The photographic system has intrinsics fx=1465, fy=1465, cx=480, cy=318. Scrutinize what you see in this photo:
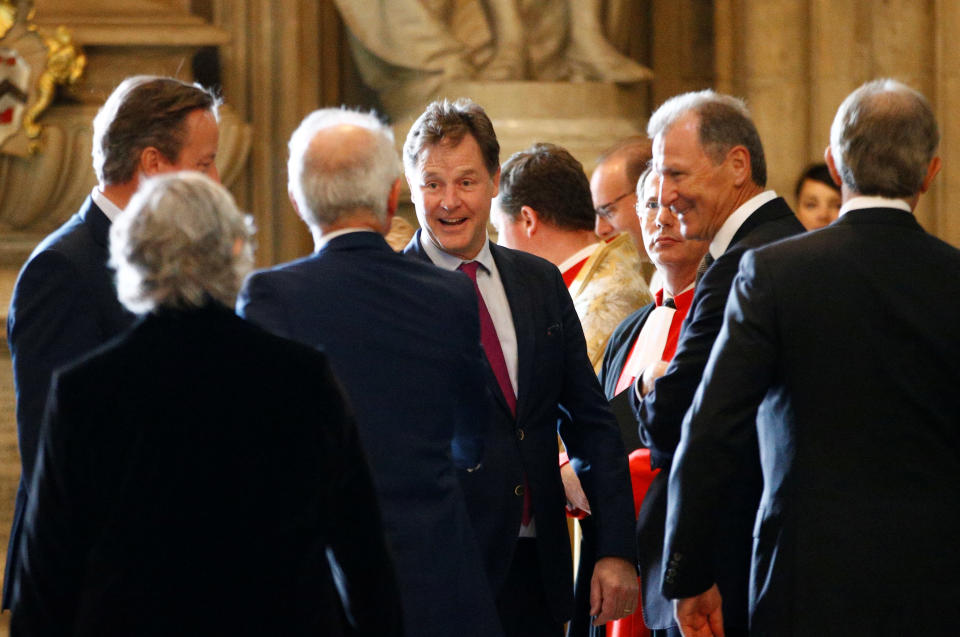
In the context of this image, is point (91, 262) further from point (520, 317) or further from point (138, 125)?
point (520, 317)

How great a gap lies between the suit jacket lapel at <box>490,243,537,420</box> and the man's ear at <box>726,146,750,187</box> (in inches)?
19.6

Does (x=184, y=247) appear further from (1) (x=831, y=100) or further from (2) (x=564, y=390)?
(1) (x=831, y=100)

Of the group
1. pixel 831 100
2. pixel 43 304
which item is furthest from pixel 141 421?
pixel 831 100

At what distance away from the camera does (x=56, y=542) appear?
2031mm

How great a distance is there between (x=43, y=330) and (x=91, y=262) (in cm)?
16

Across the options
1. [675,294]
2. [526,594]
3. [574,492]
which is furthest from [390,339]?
[675,294]

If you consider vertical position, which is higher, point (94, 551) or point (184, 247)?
point (184, 247)

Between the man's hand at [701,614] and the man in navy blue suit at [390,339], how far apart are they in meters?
0.37

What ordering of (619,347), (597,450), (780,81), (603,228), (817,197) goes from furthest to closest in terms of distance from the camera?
(780,81) → (817,197) → (603,228) → (619,347) → (597,450)

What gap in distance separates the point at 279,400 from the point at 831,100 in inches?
176

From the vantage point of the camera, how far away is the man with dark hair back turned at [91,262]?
2613 mm

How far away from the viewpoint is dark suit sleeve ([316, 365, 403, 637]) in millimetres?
2123

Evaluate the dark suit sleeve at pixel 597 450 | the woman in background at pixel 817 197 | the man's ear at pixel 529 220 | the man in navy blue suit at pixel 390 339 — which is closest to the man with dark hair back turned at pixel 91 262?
the man in navy blue suit at pixel 390 339

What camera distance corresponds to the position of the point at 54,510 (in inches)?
80.2
